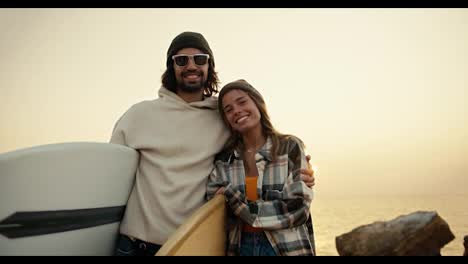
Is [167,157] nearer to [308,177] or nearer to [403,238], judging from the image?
[308,177]

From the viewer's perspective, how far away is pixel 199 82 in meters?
2.49

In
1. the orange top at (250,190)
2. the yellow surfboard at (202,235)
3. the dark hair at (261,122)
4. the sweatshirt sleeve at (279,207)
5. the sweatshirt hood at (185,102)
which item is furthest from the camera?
the sweatshirt hood at (185,102)

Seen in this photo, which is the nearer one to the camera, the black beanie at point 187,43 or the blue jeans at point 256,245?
the blue jeans at point 256,245

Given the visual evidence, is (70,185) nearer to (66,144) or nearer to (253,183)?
(66,144)

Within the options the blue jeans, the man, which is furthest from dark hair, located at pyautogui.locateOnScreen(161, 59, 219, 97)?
the blue jeans

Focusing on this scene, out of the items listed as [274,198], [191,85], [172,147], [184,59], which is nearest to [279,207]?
[274,198]

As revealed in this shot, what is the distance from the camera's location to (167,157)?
2.27 meters

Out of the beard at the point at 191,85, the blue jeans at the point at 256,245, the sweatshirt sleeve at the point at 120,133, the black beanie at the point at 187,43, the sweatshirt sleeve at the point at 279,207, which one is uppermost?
the black beanie at the point at 187,43

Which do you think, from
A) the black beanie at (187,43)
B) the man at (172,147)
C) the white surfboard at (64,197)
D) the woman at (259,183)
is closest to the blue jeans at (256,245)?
the woman at (259,183)

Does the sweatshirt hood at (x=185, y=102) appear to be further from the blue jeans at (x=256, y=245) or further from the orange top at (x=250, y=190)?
the blue jeans at (x=256, y=245)

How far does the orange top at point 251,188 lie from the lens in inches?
83.5

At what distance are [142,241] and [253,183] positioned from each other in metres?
0.67

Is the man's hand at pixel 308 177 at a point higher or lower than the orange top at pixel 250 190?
higher
